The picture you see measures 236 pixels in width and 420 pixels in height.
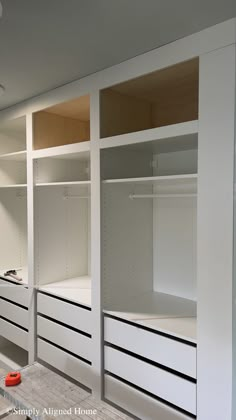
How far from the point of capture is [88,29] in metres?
1.76

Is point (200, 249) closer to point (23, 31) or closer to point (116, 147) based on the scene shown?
point (116, 147)

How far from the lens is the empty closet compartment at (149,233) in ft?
8.14

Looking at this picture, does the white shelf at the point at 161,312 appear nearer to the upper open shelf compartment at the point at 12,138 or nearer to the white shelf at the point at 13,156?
the white shelf at the point at 13,156

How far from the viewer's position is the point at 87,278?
3379 millimetres

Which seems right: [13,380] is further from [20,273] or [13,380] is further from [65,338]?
[20,273]

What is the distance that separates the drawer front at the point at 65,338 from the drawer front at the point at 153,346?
9.8 inches

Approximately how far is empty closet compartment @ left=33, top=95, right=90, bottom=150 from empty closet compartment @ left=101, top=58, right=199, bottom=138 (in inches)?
14.6

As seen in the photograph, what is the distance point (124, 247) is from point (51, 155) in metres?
1.01

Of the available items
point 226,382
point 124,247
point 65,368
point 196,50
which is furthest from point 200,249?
point 65,368

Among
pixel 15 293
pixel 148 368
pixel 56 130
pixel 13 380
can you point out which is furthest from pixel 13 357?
pixel 56 130

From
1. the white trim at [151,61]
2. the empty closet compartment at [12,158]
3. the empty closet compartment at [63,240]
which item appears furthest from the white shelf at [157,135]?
the empty closet compartment at [12,158]

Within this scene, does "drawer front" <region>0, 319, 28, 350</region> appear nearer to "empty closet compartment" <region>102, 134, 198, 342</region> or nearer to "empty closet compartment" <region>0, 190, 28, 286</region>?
"empty closet compartment" <region>0, 190, 28, 286</region>

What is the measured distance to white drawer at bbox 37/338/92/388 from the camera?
102 inches

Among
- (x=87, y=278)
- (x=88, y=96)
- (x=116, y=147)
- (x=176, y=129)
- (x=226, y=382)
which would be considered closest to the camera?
(x=226, y=382)
